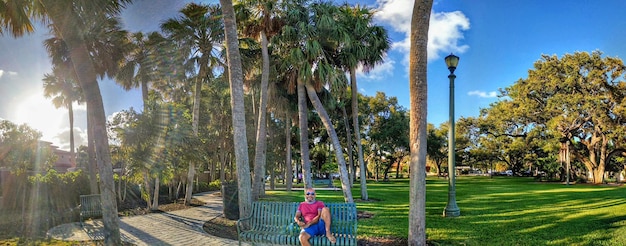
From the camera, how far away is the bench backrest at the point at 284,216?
18.7ft

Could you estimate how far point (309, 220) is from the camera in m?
5.74

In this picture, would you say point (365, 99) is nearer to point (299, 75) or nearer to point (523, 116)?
point (523, 116)

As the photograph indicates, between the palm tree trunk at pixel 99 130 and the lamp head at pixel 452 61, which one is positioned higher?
the lamp head at pixel 452 61

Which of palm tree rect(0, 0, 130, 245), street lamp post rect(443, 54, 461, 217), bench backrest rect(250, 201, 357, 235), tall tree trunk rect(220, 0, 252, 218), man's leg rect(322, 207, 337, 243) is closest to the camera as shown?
man's leg rect(322, 207, 337, 243)

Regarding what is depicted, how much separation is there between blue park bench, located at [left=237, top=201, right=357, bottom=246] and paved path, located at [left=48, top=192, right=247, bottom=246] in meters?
1.24

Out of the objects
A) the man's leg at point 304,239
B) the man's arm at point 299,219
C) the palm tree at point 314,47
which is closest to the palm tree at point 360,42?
the palm tree at point 314,47

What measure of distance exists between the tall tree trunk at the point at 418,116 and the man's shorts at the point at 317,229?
142 cm

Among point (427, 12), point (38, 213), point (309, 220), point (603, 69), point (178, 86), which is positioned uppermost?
point (603, 69)

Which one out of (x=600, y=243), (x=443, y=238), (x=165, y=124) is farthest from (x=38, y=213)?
(x=600, y=243)

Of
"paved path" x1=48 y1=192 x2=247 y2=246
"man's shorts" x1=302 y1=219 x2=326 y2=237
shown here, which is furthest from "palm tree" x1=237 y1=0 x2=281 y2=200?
"man's shorts" x1=302 y1=219 x2=326 y2=237

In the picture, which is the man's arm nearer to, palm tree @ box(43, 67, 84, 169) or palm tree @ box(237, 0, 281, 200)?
palm tree @ box(237, 0, 281, 200)

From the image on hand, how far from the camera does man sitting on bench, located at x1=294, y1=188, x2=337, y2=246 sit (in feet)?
18.0

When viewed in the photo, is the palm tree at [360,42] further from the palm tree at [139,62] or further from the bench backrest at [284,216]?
the palm tree at [139,62]

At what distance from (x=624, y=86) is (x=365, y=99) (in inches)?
797
